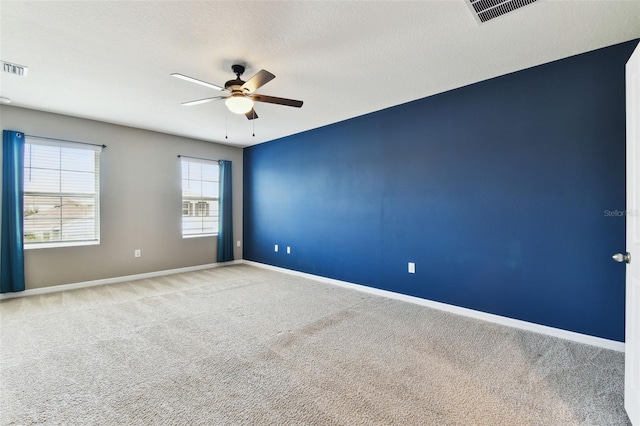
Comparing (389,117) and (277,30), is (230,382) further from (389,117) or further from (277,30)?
(389,117)

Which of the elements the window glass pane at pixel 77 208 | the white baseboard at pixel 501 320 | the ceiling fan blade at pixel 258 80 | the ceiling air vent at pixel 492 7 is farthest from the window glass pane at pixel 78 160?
the ceiling air vent at pixel 492 7

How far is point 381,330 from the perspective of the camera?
9.32 feet

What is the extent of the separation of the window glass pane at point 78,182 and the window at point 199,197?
54.0 inches

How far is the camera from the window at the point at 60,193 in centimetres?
396

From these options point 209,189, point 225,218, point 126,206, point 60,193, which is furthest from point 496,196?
point 60,193

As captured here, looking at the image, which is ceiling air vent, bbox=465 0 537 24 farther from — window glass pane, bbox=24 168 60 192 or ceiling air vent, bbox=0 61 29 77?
window glass pane, bbox=24 168 60 192

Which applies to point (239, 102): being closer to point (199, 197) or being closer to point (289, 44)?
point (289, 44)

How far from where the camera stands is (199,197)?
5656 mm

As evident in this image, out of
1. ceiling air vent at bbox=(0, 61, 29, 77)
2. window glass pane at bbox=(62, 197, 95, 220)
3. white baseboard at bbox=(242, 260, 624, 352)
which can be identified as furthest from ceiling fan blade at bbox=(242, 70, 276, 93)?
window glass pane at bbox=(62, 197, 95, 220)

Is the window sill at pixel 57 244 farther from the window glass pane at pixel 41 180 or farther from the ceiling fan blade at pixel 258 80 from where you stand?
the ceiling fan blade at pixel 258 80

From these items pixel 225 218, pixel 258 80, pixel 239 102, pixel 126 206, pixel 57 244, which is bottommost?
pixel 57 244

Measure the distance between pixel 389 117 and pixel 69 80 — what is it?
368 cm

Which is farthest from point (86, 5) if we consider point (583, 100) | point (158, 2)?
point (583, 100)

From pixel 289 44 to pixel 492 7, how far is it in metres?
1.48
